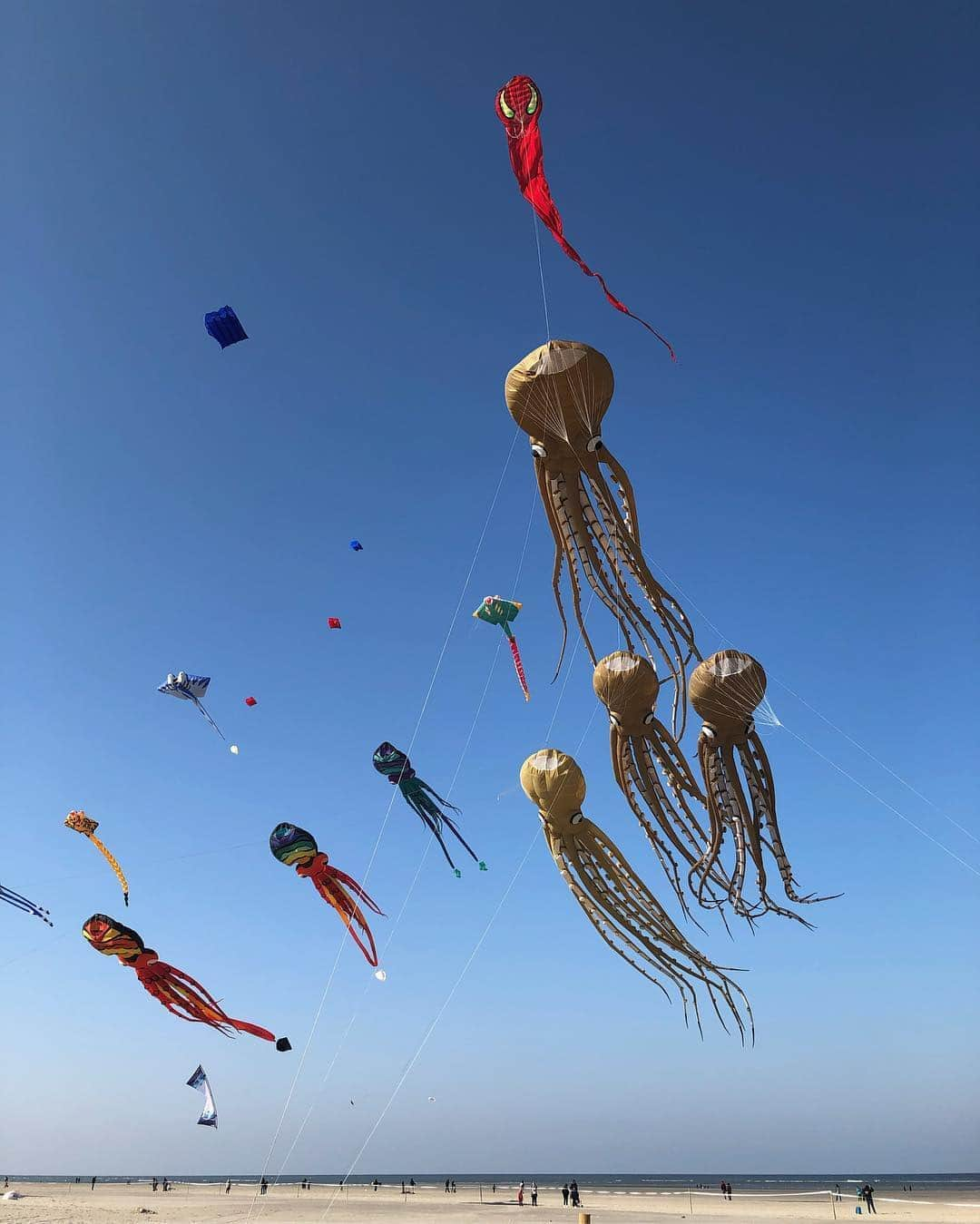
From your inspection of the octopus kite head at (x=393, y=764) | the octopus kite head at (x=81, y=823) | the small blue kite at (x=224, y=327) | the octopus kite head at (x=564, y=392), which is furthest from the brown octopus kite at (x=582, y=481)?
the octopus kite head at (x=81, y=823)

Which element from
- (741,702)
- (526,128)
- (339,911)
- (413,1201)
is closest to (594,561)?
(741,702)

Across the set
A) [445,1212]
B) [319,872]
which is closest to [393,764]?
[319,872]

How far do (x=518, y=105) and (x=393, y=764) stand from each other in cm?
1553

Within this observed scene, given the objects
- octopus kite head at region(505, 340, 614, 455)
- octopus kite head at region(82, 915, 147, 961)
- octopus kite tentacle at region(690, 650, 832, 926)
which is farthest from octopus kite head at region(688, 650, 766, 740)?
octopus kite head at region(82, 915, 147, 961)

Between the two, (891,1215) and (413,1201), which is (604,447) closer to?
(891,1215)

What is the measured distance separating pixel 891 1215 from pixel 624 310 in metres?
35.3

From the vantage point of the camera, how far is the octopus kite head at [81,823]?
1044 inches

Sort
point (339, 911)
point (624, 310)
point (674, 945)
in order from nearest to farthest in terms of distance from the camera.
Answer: point (624, 310), point (674, 945), point (339, 911)

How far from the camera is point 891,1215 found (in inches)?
1188

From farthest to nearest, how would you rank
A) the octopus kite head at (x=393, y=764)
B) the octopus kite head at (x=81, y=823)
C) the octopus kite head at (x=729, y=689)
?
the octopus kite head at (x=81, y=823) < the octopus kite head at (x=393, y=764) < the octopus kite head at (x=729, y=689)

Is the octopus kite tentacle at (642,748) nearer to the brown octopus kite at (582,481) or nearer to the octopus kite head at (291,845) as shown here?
the brown octopus kite at (582,481)

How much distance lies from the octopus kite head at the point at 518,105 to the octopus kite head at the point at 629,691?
610 centimetres

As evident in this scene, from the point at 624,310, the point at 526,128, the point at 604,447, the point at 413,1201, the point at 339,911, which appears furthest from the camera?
the point at 413,1201

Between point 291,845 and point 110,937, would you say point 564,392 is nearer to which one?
point 291,845
